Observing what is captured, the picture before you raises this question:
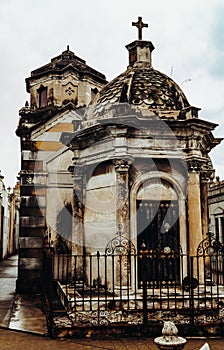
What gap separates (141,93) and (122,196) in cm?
299

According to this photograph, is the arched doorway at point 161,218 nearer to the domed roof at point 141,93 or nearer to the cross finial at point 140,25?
the domed roof at point 141,93

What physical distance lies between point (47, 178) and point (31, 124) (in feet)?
9.87

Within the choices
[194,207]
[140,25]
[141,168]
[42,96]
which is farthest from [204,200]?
[42,96]

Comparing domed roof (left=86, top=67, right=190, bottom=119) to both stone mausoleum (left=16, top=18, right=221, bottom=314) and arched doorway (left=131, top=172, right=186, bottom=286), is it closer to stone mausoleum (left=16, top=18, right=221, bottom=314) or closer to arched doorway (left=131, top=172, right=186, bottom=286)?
stone mausoleum (left=16, top=18, right=221, bottom=314)

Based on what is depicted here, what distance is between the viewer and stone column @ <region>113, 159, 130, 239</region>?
9883 mm

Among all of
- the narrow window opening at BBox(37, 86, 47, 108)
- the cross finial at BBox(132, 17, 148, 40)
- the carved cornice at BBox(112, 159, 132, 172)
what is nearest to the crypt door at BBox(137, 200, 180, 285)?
the carved cornice at BBox(112, 159, 132, 172)

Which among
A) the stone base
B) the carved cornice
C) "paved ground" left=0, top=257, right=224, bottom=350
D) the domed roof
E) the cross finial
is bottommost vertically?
"paved ground" left=0, top=257, right=224, bottom=350

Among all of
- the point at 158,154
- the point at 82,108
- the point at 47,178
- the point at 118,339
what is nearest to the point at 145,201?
the point at 158,154

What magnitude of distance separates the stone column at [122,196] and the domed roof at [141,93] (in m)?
1.63

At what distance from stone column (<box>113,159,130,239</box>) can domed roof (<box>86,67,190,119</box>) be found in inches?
64.2

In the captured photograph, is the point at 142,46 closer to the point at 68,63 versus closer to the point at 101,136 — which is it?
the point at 101,136

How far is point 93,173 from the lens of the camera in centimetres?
1131

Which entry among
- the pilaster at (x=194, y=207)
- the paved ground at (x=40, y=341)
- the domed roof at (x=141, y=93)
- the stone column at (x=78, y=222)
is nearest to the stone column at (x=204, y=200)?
the pilaster at (x=194, y=207)

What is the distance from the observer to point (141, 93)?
1126 cm
